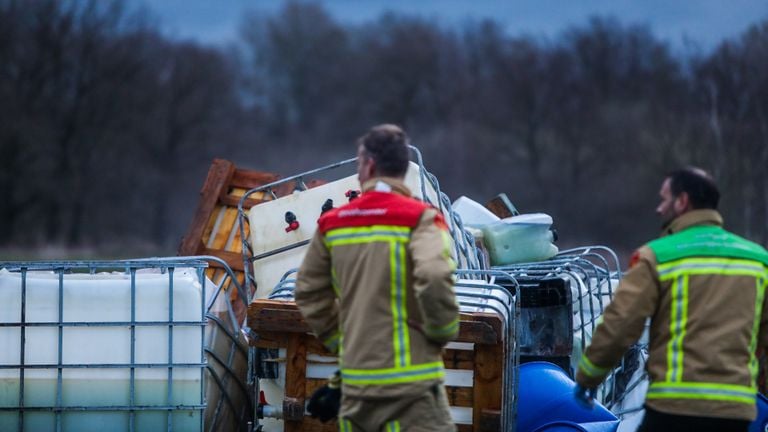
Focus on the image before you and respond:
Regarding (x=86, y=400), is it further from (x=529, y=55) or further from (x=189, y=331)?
(x=529, y=55)

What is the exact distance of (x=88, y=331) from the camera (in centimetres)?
532

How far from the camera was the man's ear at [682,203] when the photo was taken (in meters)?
3.92

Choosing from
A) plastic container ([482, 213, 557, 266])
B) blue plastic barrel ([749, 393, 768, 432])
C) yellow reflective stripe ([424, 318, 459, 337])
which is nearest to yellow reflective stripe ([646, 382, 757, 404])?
yellow reflective stripe ([424, 318, 459, 337])

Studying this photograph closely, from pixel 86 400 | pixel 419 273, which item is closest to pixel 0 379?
pixel 86 400

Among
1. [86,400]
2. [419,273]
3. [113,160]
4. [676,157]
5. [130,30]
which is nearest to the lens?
[419,273]

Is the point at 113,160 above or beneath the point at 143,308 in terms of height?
above

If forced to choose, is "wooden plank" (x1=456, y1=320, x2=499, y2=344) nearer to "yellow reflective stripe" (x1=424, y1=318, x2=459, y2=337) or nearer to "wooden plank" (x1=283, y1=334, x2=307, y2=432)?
"wooden plank" (x1=283, y1=334, x2=307, y2=432)

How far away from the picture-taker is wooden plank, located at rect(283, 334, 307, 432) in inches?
199

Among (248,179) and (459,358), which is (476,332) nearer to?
(459,358)

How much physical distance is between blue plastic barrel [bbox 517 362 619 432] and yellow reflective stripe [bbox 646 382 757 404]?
5.04 ft

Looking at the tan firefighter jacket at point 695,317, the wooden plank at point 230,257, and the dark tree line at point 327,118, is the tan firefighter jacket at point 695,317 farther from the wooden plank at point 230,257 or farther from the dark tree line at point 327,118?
the dark tree line at point 327,118

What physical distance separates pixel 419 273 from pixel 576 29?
1928 inches

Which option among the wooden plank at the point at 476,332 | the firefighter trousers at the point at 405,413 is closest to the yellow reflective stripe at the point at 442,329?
the firefighter trousers at the point at 405,413

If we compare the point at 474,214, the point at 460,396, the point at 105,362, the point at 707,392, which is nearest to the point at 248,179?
the point at 474,214
